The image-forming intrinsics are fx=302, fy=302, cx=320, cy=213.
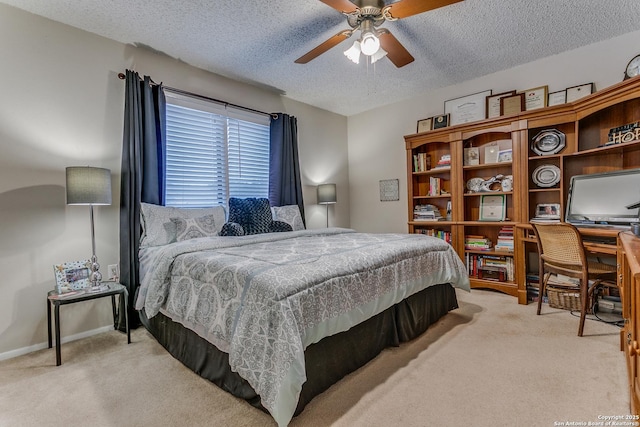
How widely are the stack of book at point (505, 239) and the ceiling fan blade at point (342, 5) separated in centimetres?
277

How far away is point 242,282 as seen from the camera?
1527 millimetres

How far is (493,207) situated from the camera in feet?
11.6

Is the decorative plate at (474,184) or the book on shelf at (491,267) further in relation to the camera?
the decorative plate at (474,184)

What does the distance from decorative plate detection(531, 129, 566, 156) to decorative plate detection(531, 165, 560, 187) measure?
16 centimetres

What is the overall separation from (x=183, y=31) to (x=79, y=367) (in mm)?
2664

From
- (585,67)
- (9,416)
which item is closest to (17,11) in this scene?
(9,416)

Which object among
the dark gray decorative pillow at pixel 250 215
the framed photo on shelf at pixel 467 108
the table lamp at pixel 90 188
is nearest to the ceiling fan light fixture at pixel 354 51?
the dark gray decorative pillow at pixel 250 215

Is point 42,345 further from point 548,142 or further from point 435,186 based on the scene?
point 548,142

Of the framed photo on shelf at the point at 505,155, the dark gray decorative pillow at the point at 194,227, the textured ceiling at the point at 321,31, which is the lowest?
the dark gray decorative pillow at the point at 194,227

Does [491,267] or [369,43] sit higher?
[369,43]

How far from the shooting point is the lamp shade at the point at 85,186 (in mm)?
2145

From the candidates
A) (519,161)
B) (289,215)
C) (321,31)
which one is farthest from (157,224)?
(519,161)

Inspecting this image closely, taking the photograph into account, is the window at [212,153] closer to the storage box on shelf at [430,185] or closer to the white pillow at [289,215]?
the white pillow at [289,215]

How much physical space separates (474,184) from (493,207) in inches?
13.9
